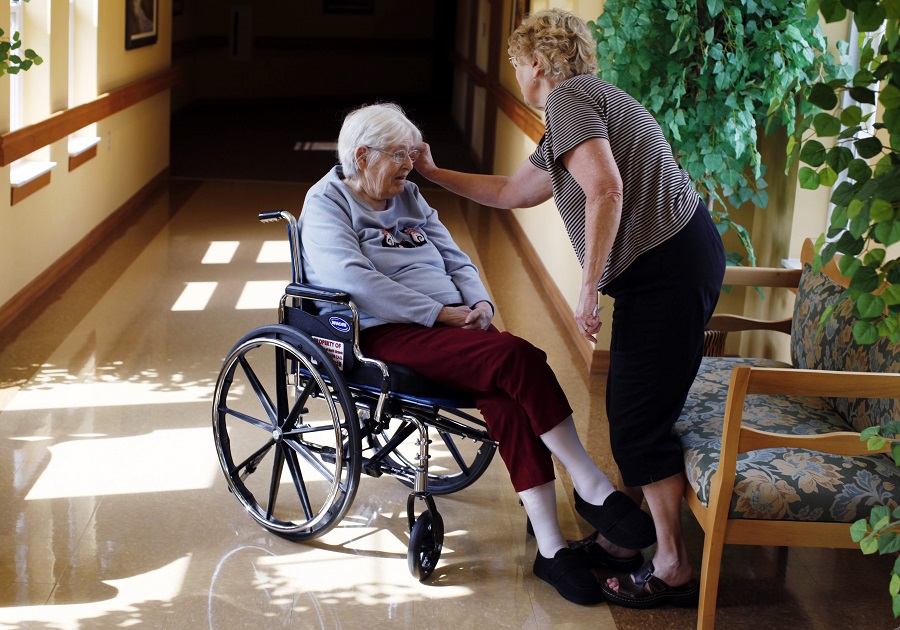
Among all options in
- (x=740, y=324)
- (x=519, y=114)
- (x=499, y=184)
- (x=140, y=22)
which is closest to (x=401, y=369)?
(x=499, y=184)

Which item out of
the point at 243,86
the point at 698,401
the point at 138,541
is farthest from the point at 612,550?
the point at 243,86

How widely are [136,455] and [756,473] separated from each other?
76.8 inches

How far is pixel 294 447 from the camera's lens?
2738 millimetres

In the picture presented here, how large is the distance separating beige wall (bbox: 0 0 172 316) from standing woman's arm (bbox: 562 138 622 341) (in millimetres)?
2996

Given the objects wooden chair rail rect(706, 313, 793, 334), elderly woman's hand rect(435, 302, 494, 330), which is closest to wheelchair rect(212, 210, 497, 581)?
elderly woman's hand rect(435, 302, 494, 330)

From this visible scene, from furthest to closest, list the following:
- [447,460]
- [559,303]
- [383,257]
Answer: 1. [559,303]
2. [447,460]
3. [383,257]

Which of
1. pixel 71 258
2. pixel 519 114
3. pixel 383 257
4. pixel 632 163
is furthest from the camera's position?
pixel 519 114

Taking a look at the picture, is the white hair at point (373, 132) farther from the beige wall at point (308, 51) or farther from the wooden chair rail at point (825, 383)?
the beige wall at point (308, 51)

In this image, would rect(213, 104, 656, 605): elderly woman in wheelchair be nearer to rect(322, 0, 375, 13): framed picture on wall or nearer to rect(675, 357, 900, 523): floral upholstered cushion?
rect(675, 357, 900, 523): floral upholstered cushion

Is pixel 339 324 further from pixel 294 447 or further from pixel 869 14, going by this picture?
pixel 869 14

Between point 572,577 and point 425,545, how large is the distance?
0.38 metres

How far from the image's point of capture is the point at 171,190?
7980mm

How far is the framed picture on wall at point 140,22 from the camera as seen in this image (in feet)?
22.6

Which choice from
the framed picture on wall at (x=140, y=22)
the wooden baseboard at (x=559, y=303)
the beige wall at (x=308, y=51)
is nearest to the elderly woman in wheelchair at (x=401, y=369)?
the wooden baseboard at (x=559, y=303)
